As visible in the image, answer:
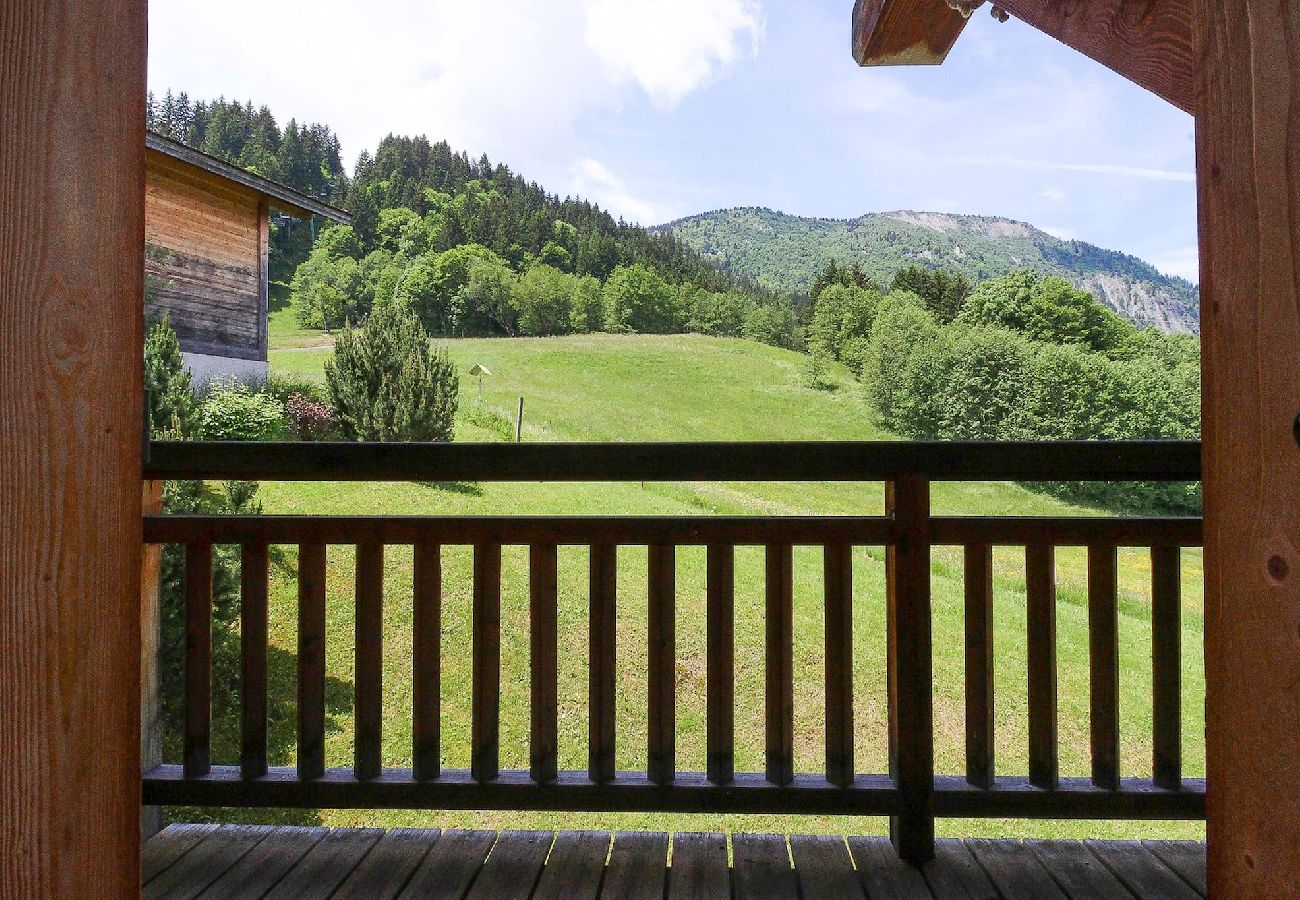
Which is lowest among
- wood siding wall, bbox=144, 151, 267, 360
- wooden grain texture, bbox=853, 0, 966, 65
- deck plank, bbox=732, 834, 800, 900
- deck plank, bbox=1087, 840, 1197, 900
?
deck plank, bbox=1087, 840, 1197, 900

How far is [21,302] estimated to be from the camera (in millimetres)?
520

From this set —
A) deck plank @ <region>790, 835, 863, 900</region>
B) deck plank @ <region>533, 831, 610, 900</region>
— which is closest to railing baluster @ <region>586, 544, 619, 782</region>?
deck plank @ <region>533, 831, 610, 900</region>

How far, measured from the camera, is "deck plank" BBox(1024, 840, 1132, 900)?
4.12 feet

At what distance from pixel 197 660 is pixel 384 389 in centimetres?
775

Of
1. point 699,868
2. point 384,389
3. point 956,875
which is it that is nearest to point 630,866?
point 699,868

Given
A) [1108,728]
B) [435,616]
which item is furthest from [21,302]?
[1108,728]

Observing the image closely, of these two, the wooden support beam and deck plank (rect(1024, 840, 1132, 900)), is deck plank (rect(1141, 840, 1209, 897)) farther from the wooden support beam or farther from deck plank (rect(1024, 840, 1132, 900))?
the wooden support beam

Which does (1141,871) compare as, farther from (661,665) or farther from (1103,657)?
(661,665)

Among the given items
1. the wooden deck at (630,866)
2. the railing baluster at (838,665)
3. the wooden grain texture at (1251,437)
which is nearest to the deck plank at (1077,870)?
the wooden deck at (630,866)

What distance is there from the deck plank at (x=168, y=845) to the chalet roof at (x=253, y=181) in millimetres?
7334

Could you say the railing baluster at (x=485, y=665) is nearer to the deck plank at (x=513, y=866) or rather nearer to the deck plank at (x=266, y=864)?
the deck plank at (x=513, y=866)

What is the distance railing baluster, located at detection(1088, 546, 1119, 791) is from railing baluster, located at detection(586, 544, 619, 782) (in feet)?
2.96

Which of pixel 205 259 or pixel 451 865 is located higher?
pixel 205 259

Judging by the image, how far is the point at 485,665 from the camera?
4.56ft
